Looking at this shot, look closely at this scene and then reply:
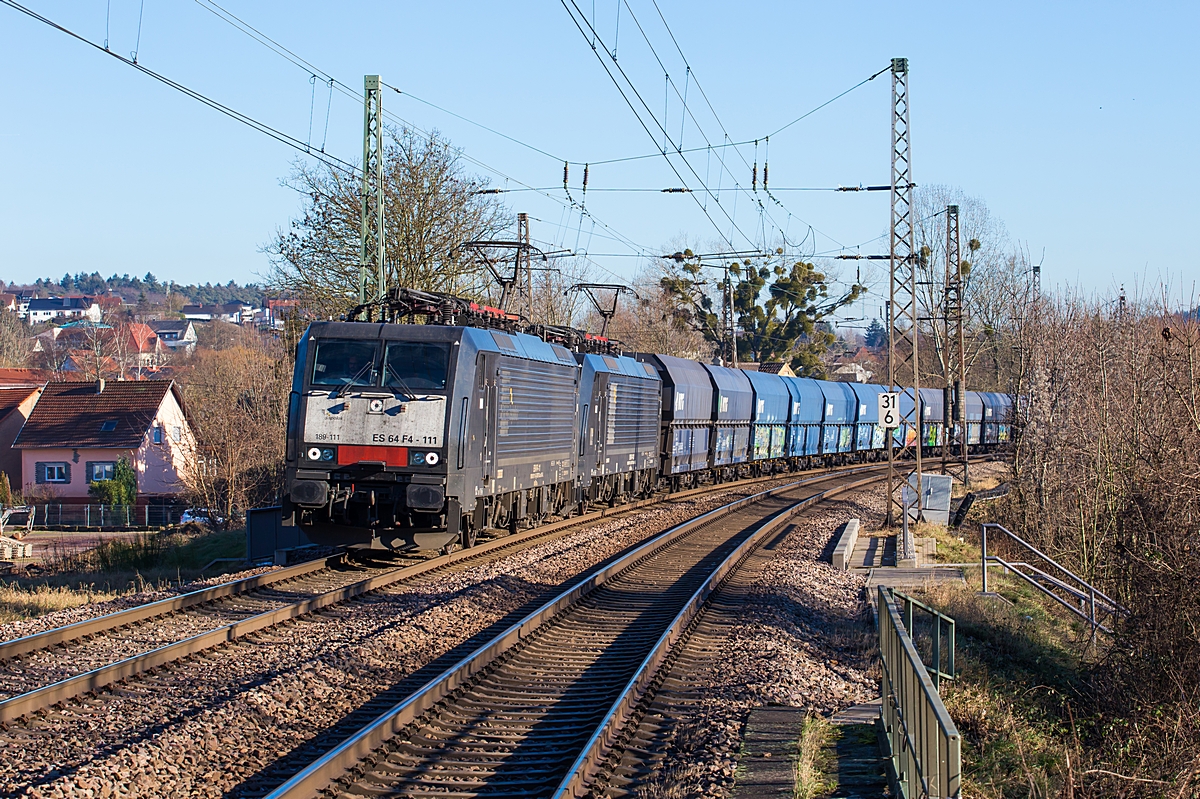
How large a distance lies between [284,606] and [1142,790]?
26.0 feet

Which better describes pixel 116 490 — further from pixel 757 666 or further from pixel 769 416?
pixel 757 666

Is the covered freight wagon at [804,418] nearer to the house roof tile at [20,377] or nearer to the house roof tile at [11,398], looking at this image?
the house roof tile at [11,398]

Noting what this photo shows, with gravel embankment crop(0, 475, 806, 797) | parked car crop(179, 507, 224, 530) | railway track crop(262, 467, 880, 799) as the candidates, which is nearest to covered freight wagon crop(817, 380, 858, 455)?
parked car crop(179, 507, 224, 530)

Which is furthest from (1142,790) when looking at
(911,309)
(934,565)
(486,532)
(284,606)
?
(911,309)

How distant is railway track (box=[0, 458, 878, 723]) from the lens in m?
8.27

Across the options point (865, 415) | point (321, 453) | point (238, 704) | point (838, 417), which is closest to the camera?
point (238, 704)

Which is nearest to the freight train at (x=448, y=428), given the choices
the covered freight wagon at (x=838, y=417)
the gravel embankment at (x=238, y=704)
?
the gravel embankment at (x=238, y=704)

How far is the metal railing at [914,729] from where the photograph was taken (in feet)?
15.6

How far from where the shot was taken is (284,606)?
1145 centimetres

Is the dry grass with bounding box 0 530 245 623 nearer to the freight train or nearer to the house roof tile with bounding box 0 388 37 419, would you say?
the freight train

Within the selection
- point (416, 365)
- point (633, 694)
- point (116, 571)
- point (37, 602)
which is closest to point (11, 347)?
point (116, 571)

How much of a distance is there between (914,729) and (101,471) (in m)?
52.2

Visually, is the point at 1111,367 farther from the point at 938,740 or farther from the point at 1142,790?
the point at 938,740

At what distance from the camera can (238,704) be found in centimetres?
782
